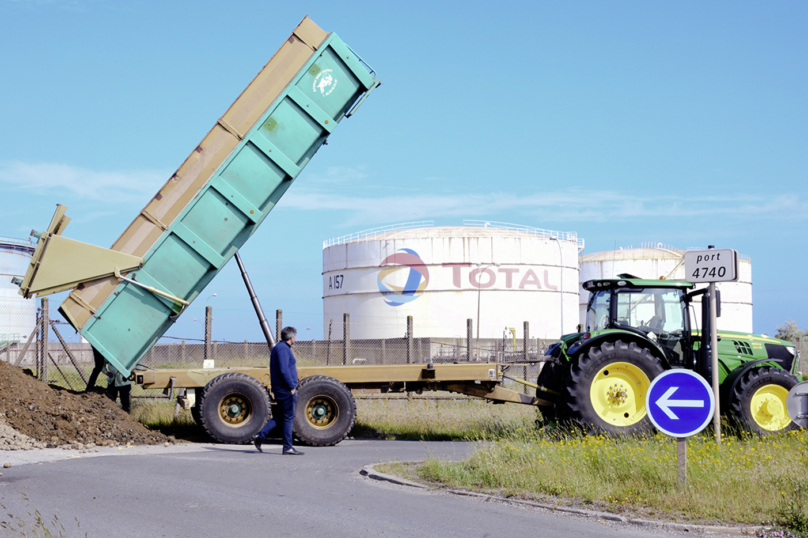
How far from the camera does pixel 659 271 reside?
169 ft

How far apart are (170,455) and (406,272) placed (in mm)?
33268

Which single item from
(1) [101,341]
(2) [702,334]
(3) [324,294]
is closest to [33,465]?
(1) [101,341]

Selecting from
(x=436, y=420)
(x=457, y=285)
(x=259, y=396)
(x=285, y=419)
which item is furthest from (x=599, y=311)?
(x=457, y=285)

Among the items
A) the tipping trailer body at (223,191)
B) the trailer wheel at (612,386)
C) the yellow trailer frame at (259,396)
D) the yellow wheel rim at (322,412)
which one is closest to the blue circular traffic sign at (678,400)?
the trailer wheel at (612,386)

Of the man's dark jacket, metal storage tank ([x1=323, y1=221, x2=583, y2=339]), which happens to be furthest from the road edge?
metal storage tank ([x1=323, y1=221, x2=583, y2=339])

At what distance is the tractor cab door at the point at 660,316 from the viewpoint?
10891mm

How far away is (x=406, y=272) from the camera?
139ft

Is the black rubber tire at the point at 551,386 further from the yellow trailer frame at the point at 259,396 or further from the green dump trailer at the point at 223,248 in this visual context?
the green dump trailer at the point at 223,248

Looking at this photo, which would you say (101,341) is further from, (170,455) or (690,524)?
(690,524)

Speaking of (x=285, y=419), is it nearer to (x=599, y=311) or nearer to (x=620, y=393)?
(x=620, y=393)

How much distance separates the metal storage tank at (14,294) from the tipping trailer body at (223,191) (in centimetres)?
2983

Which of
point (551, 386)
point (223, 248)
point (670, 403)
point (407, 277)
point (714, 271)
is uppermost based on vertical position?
point (407, 277)

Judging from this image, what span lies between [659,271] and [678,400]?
47.1 metres

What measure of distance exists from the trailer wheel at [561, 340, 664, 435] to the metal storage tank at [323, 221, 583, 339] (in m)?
30.3
